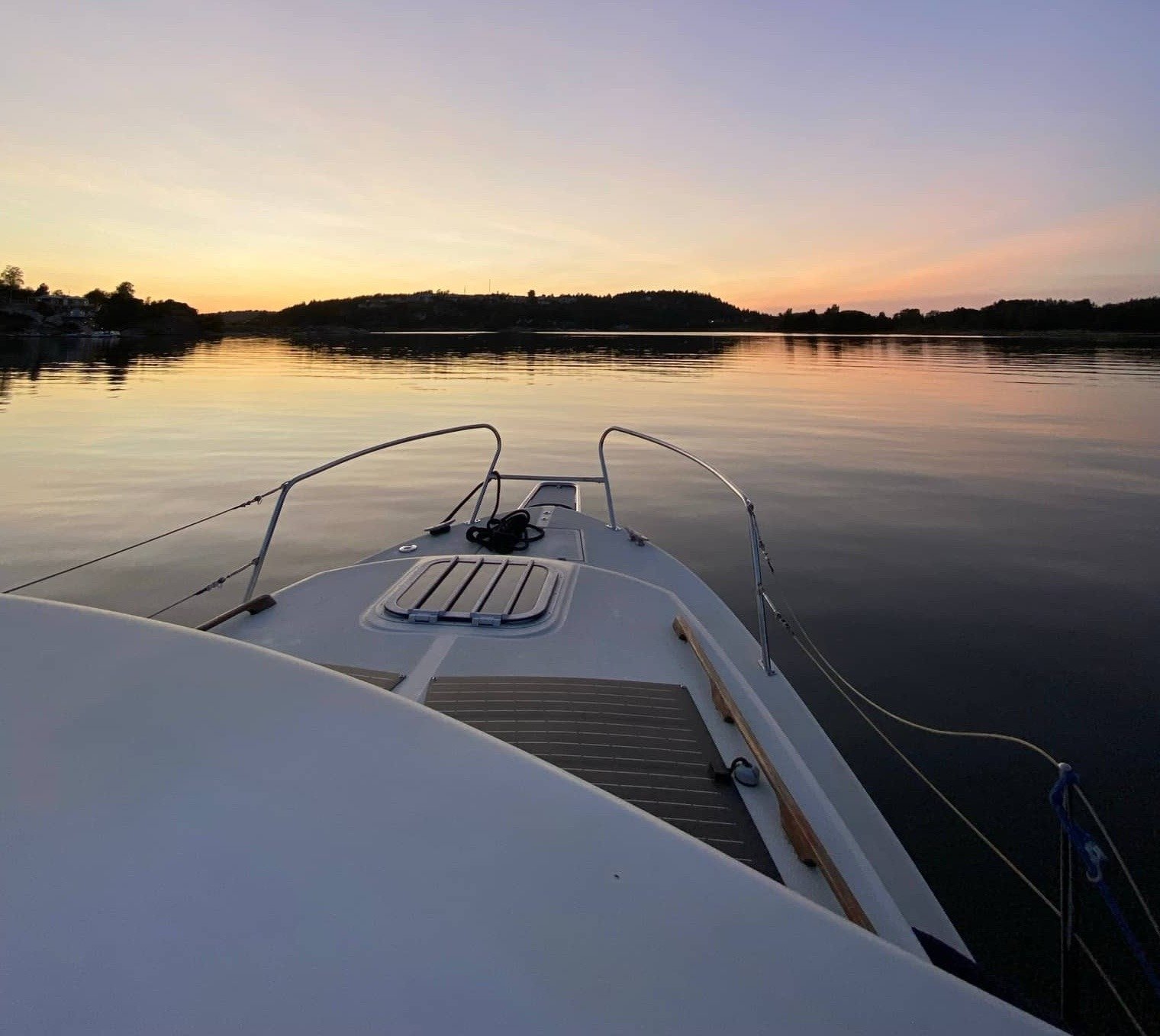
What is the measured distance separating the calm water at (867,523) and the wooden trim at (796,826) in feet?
5.49

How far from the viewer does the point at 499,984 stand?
0.87 m

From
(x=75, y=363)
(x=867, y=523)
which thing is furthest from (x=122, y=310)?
(x=867, y=523)

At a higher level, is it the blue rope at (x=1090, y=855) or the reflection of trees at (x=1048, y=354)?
the reflection of trees at (x=1048, y=354)

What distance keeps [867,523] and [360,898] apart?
35.4 feet

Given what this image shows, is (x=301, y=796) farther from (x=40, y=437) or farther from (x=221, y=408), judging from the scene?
(x=221, y=408)

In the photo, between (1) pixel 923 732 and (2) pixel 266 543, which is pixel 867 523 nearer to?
(1) pixel 923 732

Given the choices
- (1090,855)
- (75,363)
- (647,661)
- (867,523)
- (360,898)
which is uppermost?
(75,363)

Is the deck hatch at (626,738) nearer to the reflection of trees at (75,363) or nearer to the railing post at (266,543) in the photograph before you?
the railing post at (266,543)

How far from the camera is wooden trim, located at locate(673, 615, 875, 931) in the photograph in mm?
2037

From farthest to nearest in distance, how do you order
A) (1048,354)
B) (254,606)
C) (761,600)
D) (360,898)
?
(1048,354)
(254,606)
(761,600)
(360,898)

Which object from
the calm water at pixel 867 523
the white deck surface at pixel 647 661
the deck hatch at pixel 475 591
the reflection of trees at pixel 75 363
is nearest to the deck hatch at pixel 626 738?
the white deck surface at pixel 647 661

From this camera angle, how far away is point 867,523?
10633 mm

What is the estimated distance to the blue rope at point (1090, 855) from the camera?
5.34ft

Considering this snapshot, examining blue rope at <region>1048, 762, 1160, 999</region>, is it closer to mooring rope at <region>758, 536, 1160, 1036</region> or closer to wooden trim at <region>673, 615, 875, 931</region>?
wooden trim at <region>673, 615, 875, 931</region>
